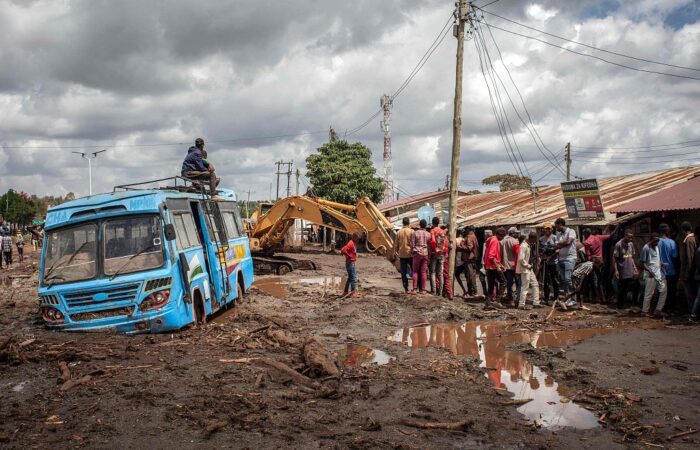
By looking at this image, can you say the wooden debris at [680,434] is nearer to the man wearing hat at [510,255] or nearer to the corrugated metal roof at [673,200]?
the man wearing hat at [510,255]

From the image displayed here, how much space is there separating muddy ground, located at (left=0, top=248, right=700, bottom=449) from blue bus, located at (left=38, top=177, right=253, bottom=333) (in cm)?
37

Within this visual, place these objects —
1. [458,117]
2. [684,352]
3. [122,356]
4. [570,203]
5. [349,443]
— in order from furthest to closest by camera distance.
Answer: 1. [570,203]
2. [458,117]
3. [684,352]
4. [122,356]
5. [349,443]

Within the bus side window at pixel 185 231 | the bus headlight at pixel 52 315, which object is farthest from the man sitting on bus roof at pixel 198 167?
the bus headlight at pixel 52 315

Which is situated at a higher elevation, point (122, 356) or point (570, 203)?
point (570, 203)

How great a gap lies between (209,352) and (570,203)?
45.8ft

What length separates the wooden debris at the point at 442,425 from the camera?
5.32 metres

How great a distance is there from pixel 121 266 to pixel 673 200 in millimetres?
11885

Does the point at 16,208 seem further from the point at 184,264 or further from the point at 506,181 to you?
the point at 184,264

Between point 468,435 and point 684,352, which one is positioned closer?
point 468,435

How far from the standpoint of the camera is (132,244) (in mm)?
9430

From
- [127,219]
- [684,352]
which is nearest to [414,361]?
[684,352]

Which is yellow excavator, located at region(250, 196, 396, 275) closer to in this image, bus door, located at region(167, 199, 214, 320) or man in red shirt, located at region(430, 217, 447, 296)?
man in red shirt, located at region(430, 217, 447, 296)

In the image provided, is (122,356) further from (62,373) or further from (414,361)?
(414,361)

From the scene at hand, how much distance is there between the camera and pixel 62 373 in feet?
22.8
